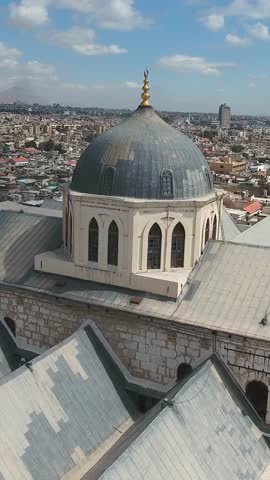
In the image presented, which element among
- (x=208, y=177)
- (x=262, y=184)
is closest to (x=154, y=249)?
(x=208, y=177)

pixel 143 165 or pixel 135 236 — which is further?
pixel 143 165

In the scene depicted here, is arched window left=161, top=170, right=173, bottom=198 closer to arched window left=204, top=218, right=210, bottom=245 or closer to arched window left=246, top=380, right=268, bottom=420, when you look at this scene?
arched window left=204, top=218, right=210, bottom=245

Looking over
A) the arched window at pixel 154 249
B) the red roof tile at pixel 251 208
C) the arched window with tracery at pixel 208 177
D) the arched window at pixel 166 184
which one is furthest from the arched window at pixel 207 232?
the red roof tile at pixel 251 208

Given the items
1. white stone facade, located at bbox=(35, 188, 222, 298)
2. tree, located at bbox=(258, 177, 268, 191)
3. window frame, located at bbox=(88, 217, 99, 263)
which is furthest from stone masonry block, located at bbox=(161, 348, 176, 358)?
tree, located at bbox=(258, 177, 268, 191)

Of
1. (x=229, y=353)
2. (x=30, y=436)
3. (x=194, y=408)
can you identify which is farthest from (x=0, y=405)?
(x=229, y=353)

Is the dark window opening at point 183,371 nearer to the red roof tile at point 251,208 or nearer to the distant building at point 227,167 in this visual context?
the red roof tile at point 251,208

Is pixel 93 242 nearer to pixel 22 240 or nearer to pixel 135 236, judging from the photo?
pixel 135 236

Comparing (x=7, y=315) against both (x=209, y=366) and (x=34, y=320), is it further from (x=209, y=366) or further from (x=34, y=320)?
(x=209, y=366)
